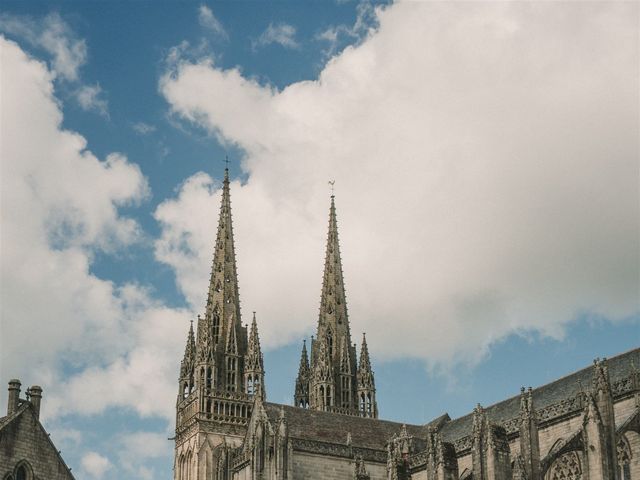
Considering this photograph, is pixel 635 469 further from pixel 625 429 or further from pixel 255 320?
pixel 255 320

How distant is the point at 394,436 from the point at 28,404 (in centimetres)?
2385

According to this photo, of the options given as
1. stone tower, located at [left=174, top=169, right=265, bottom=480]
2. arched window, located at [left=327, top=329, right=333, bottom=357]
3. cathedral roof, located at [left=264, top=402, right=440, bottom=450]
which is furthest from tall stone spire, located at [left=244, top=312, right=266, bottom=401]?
cathedral roof, located at [left=264, top=402, right=440, bottom=450]

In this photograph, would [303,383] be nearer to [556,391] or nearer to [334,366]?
[334,366]

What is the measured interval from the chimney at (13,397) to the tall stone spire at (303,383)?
115 ft

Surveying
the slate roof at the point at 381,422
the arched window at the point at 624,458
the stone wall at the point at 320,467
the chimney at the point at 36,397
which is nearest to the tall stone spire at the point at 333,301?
the slate roof at the point at 381,422

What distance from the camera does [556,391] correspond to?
135 ft

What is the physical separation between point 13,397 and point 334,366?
1401 inches

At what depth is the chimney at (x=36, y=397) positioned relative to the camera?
99.1 ft

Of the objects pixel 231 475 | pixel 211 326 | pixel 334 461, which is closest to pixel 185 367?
pixel 211 326

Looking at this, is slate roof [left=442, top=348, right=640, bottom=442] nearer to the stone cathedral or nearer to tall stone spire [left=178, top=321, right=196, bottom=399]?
the stone cathedral

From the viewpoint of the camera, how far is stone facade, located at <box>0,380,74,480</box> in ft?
95.7

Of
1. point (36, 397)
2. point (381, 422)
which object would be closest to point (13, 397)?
point (36, 397)

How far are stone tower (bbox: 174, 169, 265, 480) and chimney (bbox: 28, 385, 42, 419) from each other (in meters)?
25.1

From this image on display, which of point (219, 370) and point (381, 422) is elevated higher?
point (219, 370)
